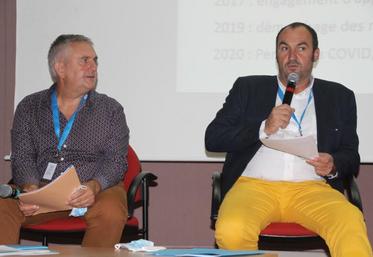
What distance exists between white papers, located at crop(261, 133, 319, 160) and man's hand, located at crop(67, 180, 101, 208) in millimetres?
954

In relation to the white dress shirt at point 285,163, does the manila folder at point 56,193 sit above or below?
below

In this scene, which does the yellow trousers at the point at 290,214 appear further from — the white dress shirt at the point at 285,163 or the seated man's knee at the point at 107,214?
the seated man's knee at the point at 107,214

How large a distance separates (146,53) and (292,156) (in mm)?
1417

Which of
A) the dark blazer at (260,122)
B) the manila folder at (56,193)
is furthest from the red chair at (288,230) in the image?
the manila folder at (56,193)

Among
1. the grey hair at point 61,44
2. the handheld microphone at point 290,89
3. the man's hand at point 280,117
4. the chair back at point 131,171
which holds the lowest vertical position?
the chair back at point 131,171

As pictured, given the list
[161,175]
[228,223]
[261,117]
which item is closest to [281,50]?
[261,117]

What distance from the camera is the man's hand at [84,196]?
376 cm

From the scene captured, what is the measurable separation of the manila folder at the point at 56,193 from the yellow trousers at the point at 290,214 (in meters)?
0.76

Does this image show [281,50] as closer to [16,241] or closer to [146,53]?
[146,53]

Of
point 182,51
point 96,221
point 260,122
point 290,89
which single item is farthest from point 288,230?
point 182,51

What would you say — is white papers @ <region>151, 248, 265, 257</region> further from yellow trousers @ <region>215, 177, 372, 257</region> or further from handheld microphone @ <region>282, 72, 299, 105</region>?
handheld microphone @ <region>282, 72, 299, 105</region>

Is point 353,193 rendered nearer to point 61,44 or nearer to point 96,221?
point 96,221

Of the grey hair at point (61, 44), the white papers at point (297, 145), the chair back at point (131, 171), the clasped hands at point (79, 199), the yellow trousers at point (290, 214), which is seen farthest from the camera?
the chair back at point (131, 171)

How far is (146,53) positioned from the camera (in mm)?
4812
